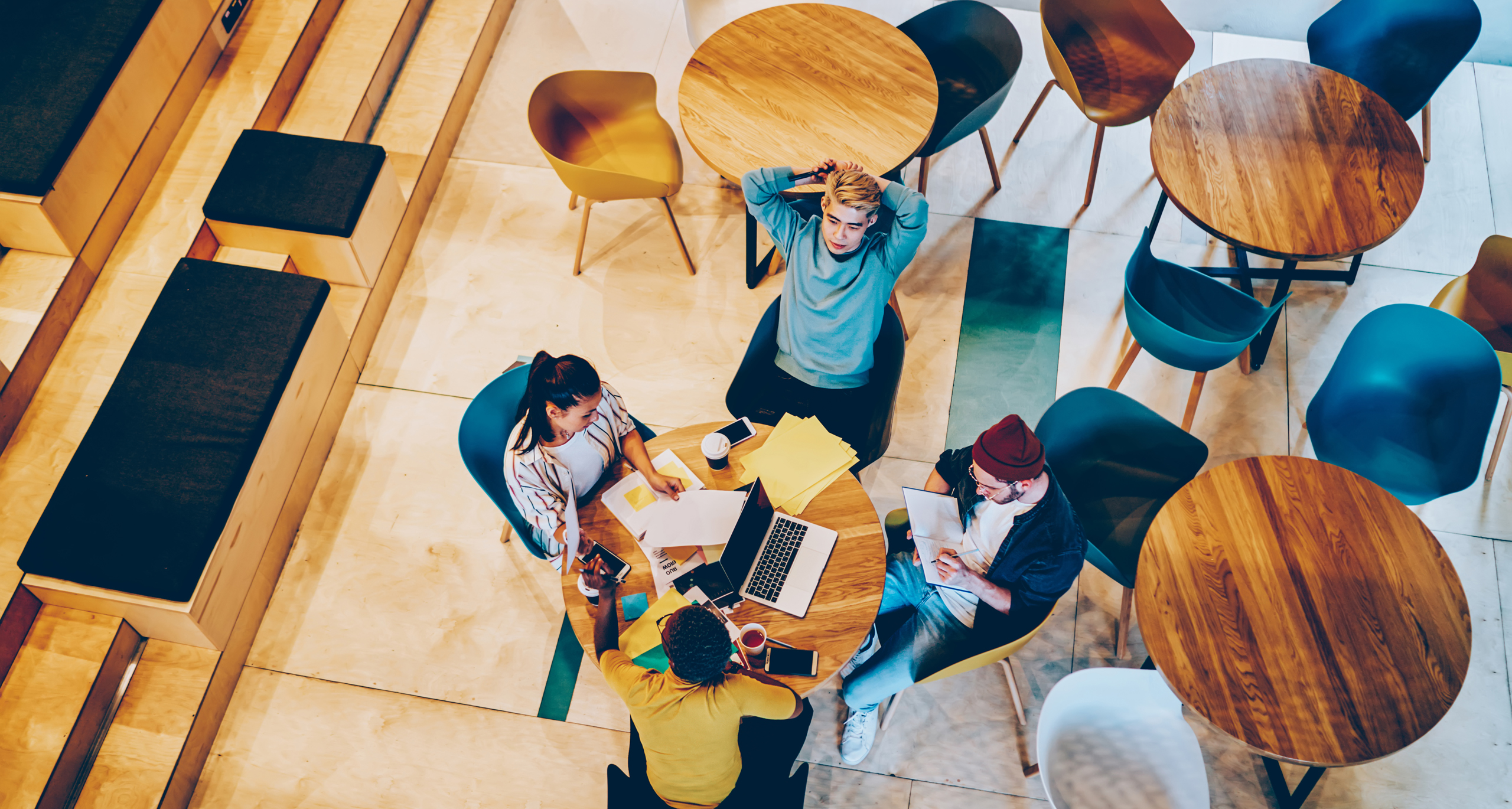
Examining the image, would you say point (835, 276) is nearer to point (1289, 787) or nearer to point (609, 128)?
point (609, 128)

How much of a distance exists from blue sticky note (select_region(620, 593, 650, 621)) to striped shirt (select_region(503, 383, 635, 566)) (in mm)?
253

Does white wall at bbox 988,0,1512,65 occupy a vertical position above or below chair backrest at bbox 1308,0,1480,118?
below

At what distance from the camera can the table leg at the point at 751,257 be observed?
4133 mm

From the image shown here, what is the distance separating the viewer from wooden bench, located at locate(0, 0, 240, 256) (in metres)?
3.50

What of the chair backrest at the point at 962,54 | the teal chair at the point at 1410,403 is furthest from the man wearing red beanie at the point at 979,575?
the chair backrest at the point at 962,54

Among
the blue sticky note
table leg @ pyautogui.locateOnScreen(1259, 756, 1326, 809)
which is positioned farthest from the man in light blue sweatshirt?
table leg @ pyautogui.locateOnScreen(1259, 756, 1326, 809)

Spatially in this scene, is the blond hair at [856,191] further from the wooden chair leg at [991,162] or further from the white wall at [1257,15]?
the white wall at [1257,15]

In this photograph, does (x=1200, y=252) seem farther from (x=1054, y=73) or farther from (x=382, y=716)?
(x=382, y=716)

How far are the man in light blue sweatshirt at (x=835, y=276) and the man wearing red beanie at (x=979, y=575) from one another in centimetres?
50

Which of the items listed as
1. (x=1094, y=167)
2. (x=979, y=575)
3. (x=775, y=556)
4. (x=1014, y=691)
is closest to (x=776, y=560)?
(x=775, y=556)

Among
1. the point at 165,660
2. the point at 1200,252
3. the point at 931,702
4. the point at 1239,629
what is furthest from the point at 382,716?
the point at 1200,252

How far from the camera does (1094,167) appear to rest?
4461mm

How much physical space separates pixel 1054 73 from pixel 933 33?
0.61 meters

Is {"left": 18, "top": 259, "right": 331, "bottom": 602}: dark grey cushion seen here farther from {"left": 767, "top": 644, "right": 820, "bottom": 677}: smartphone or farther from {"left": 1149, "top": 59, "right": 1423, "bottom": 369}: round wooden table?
{"left": 1149, "top": 59, "right": 1423, "bottom": 369}: round wooden table
